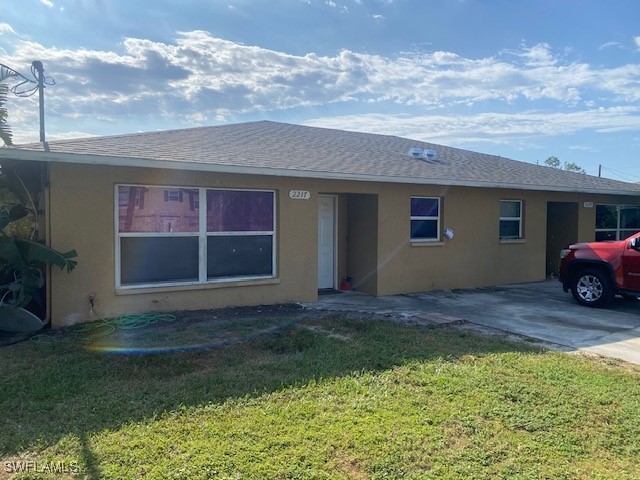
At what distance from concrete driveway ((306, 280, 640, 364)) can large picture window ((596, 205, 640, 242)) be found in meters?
4.61

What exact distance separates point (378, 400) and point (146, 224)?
5.29 metres

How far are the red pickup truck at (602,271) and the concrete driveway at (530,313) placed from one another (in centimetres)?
35

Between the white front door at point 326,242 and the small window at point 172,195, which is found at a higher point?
the small window at point 172,195

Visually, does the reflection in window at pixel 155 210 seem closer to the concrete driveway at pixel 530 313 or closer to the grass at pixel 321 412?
the grass at pixel 321 412

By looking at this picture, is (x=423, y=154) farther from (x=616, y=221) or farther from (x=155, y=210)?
(x=155, y=210)

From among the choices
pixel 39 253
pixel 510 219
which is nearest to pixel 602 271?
pixel 510 219

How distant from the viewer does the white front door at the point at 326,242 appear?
36.9ft

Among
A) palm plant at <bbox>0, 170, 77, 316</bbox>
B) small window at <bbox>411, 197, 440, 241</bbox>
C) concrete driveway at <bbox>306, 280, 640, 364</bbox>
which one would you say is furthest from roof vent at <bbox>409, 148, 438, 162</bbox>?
palm plant at <bbox>0, 170, 77, 316</bbox>

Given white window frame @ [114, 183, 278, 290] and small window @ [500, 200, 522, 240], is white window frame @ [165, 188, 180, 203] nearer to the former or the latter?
white window frame @ [114, 183, 278, 290]

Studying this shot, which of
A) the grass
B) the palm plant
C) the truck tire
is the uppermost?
the palm plant

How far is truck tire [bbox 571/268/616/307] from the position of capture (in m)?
9.77

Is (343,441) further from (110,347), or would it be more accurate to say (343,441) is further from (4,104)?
(4,104)

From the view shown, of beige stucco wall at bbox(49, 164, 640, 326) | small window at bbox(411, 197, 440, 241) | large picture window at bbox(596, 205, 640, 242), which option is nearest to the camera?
beige stucco wall at bbox(49, 164, 640, 326)

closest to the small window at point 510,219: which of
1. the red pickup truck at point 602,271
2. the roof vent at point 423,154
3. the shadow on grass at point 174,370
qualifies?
the roof vent at point 423,154
